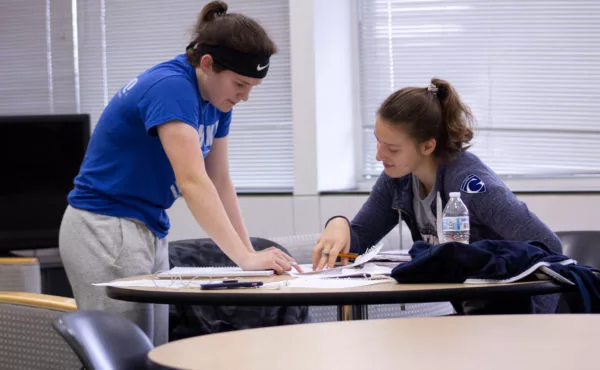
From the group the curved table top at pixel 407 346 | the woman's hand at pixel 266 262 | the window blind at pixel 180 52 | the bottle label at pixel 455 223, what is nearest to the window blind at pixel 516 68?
the window blind at pixel 180 52

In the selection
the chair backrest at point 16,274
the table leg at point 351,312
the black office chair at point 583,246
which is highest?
the black office chair at point 583,246

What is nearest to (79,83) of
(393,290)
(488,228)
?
(488,228)

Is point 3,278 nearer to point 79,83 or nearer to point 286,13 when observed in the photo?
point 79,83

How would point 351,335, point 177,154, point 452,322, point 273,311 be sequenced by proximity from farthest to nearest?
1. point 273,311
2. point 177,154
3. point 452,322
4. point 351,335

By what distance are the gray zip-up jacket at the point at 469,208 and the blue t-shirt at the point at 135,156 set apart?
0.69 meters

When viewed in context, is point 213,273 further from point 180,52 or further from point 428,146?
point 180,52

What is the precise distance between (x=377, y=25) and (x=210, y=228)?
2845mm

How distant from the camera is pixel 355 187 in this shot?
527 centimetres

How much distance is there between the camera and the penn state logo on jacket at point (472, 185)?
269 centimetres

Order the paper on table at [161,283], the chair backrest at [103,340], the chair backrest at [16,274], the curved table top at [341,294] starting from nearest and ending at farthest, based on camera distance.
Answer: the chair backrest at [103,340]
the curved table top at [341,294]
the paper on table at [161,283]
the chair backrest at [16,274]

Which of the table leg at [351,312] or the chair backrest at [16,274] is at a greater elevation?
the table leg at [351,312]

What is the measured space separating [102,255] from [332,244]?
0.70 metres

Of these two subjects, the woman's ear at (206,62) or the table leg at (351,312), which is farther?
the woman's ear at (206,62)

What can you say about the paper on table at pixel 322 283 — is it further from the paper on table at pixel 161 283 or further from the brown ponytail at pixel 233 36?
the brown ponytail at pixel 233 36
